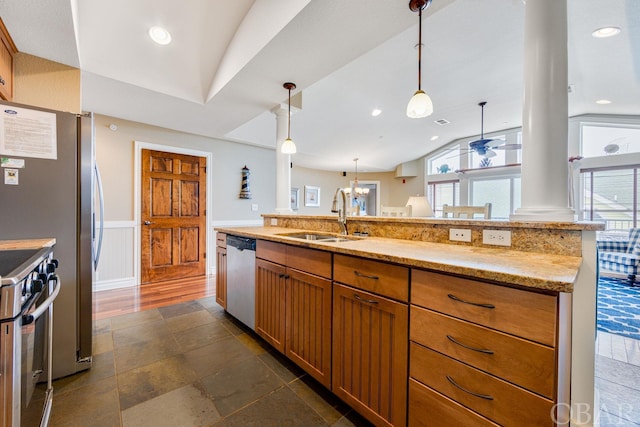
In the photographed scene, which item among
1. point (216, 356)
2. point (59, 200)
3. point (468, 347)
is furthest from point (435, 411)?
point (59, 200)

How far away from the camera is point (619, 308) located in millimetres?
3137

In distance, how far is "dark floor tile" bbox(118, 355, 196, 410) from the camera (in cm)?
158

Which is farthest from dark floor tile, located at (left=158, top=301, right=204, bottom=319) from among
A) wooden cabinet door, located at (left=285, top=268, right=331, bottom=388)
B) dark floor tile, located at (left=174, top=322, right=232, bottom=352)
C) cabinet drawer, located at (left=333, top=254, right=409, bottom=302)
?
cabinet drawer, located at (left=333, top=254, right=409, bottom=302)

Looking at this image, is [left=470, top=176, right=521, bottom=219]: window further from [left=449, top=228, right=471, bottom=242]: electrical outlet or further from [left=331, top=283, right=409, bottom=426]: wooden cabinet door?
[left=331, top=283, right=409, bottom=426]: wooden cabinet door

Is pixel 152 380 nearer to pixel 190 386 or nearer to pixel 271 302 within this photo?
pixel 190 386

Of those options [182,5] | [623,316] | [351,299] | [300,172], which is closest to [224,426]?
[351,299]

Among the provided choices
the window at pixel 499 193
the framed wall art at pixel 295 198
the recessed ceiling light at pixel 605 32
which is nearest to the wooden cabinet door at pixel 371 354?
the recessed ceiling light at pixel 605 32

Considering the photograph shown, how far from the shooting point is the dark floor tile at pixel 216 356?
1.86 meters

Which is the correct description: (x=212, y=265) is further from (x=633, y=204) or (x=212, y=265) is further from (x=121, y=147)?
(x=633, y=204)

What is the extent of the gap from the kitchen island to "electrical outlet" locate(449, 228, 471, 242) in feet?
0.08

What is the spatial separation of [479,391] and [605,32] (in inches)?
154

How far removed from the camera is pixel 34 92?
2127mm

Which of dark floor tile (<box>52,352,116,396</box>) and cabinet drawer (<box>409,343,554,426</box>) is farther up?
cabinet drawer (<box>409,343,554,426</box>)

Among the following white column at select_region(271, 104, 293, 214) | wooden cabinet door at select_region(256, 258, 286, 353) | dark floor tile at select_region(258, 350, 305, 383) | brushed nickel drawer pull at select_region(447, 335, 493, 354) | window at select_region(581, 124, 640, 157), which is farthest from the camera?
window at select_region(581, 124, 640, 157)
